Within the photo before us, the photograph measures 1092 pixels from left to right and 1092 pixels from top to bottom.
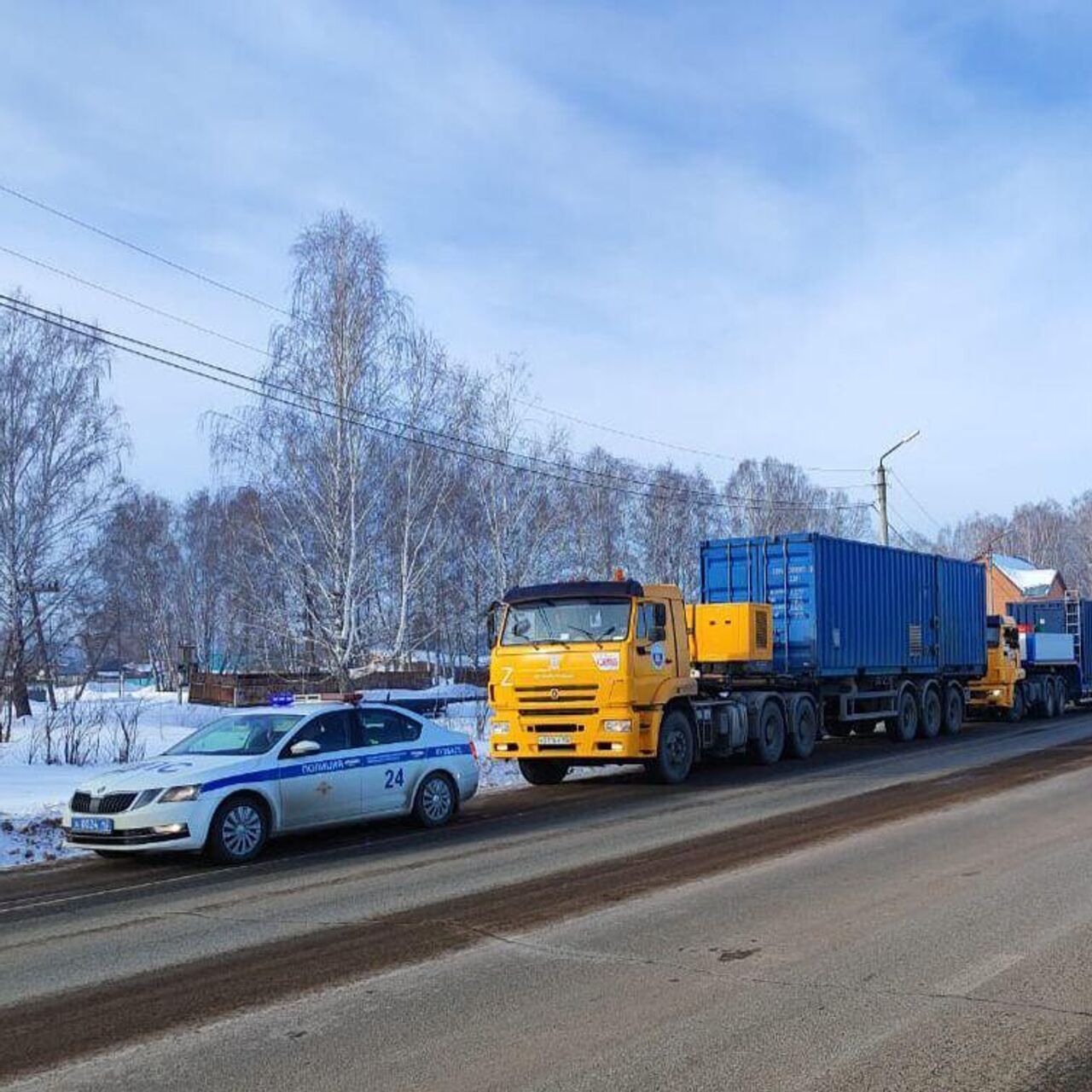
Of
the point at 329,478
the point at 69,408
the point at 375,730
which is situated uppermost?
the point at 69,408

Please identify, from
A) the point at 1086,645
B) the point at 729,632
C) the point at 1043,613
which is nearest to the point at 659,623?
the point at 729,632

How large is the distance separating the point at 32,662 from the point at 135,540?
35482 mm

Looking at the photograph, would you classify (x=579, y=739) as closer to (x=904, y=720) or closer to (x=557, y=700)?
(x=557, y=700)

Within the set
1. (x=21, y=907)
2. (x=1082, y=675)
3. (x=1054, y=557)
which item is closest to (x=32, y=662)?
(x=21, y=907)

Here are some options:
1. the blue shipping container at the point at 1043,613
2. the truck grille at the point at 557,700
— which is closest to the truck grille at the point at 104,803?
the truck grille at the point at 557,700

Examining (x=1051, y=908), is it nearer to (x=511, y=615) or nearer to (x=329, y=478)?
(x=511, y=615)

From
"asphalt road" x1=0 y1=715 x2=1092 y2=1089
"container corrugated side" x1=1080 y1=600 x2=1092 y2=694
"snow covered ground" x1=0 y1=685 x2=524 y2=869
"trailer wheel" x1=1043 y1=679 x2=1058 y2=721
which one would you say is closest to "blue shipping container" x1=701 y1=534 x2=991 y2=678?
"snow covered ground" x1=0 y1=685 x2=524 y2=869

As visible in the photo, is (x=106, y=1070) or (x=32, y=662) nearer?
(x=106, y=1070)

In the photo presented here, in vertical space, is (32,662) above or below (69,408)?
below

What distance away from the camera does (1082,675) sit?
35438 mm

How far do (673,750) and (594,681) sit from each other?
180 centimetres

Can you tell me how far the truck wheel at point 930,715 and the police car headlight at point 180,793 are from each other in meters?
18.0

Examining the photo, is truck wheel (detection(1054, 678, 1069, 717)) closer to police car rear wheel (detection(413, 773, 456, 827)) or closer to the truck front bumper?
the truck front bumper

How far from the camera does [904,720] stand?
→ 2427 cm
